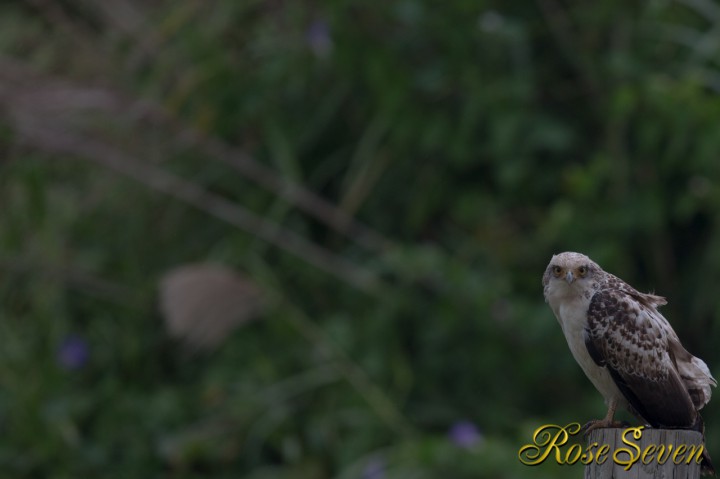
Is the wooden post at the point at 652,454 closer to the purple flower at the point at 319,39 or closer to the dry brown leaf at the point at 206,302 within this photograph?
the dry brown leaf at the point at 206,302

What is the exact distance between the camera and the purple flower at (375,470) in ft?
15.6

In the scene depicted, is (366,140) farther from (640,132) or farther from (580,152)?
(640,132)

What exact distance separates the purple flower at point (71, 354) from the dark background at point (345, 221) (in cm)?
1

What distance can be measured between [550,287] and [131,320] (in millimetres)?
3586

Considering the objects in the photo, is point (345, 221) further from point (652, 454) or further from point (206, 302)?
point (652, 454)

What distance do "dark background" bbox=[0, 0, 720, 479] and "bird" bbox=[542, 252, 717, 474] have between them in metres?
1.77

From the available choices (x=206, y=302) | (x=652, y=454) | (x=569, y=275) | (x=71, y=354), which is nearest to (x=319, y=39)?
(x=206, y=302)

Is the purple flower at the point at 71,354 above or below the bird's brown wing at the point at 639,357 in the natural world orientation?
above

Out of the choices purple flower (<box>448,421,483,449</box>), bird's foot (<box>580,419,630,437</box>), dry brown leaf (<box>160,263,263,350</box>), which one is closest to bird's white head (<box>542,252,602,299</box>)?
bird's foot (<box>580,419,630,437</box>)

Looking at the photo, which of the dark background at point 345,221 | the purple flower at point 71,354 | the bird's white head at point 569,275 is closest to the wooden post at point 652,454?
the bird's white head at point 569,275

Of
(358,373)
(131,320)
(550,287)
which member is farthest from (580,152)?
(550,287)

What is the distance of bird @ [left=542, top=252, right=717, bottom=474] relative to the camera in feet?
8.31

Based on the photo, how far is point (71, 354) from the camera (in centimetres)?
575

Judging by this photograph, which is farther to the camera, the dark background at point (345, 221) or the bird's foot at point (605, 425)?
the dark background at point (345, 221)
